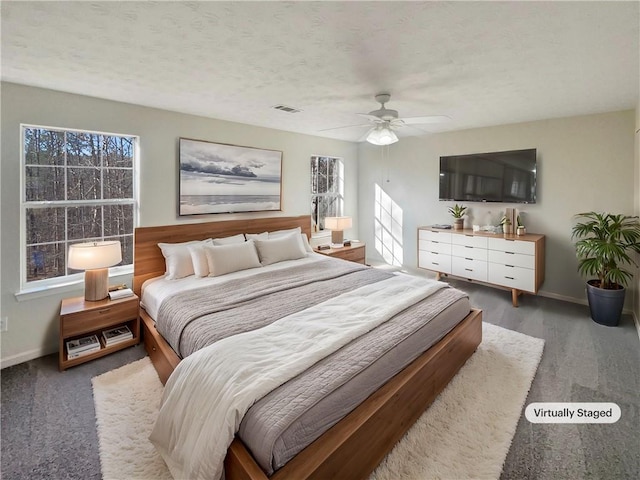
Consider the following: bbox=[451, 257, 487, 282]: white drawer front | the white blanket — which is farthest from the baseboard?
bbox=[451, 257, 487, 282]: white drawer front

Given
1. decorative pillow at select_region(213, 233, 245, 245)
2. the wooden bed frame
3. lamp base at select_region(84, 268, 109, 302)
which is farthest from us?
decorative pillow at select_region(213, 233, 245, 245)

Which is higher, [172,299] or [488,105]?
[488,105]

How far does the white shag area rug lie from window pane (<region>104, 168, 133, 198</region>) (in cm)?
179

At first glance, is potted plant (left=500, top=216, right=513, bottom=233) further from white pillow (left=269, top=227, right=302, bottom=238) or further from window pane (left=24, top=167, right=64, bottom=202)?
window pane (left=24, top=167, right=64, bottom=202)

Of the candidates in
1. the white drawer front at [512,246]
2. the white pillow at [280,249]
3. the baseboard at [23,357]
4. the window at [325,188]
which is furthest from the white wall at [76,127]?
the white drawer front at [512,246]

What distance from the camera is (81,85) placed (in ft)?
9.21

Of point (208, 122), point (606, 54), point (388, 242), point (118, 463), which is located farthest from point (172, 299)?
point (388, 242)

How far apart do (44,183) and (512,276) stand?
5348 millimetres

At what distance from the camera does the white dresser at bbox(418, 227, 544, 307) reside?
4.05 meters

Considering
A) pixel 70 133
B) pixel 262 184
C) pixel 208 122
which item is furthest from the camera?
pixel 262 184

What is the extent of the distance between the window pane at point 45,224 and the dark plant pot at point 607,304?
5.67 m

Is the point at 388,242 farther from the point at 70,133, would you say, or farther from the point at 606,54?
the point at 70,133

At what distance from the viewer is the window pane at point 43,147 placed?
289 cm

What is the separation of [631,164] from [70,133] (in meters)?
6.10
